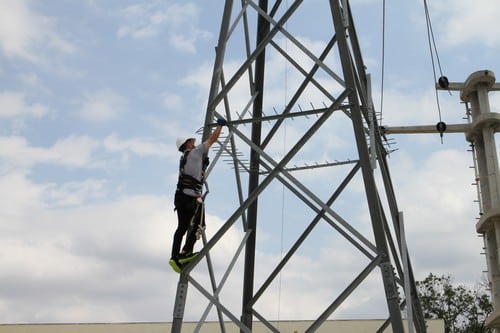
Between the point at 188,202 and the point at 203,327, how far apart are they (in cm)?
1414

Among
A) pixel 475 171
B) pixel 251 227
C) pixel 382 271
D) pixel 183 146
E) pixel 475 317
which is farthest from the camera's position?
pixel 475 317

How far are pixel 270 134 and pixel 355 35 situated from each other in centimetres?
221

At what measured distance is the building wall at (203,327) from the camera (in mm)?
21078

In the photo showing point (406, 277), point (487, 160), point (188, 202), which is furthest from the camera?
point (487, 160)

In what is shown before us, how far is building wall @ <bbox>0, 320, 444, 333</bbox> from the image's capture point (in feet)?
69.2

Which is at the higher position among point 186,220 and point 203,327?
point 203,327

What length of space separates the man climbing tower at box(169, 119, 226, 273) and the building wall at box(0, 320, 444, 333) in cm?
1174

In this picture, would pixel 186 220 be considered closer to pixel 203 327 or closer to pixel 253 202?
pixel 253 202

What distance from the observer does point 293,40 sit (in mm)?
9789

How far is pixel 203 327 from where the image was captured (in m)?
22.5

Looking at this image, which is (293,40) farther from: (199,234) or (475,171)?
(475,171)

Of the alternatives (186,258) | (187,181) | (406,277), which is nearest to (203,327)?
(406,277)

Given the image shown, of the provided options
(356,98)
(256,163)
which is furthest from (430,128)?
(356,98)

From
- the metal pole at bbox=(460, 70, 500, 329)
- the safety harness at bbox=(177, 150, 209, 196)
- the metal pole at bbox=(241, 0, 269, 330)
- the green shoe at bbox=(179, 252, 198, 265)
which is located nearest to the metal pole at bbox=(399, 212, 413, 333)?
the metal pole at bbox=(241, 0, 269, 330)
